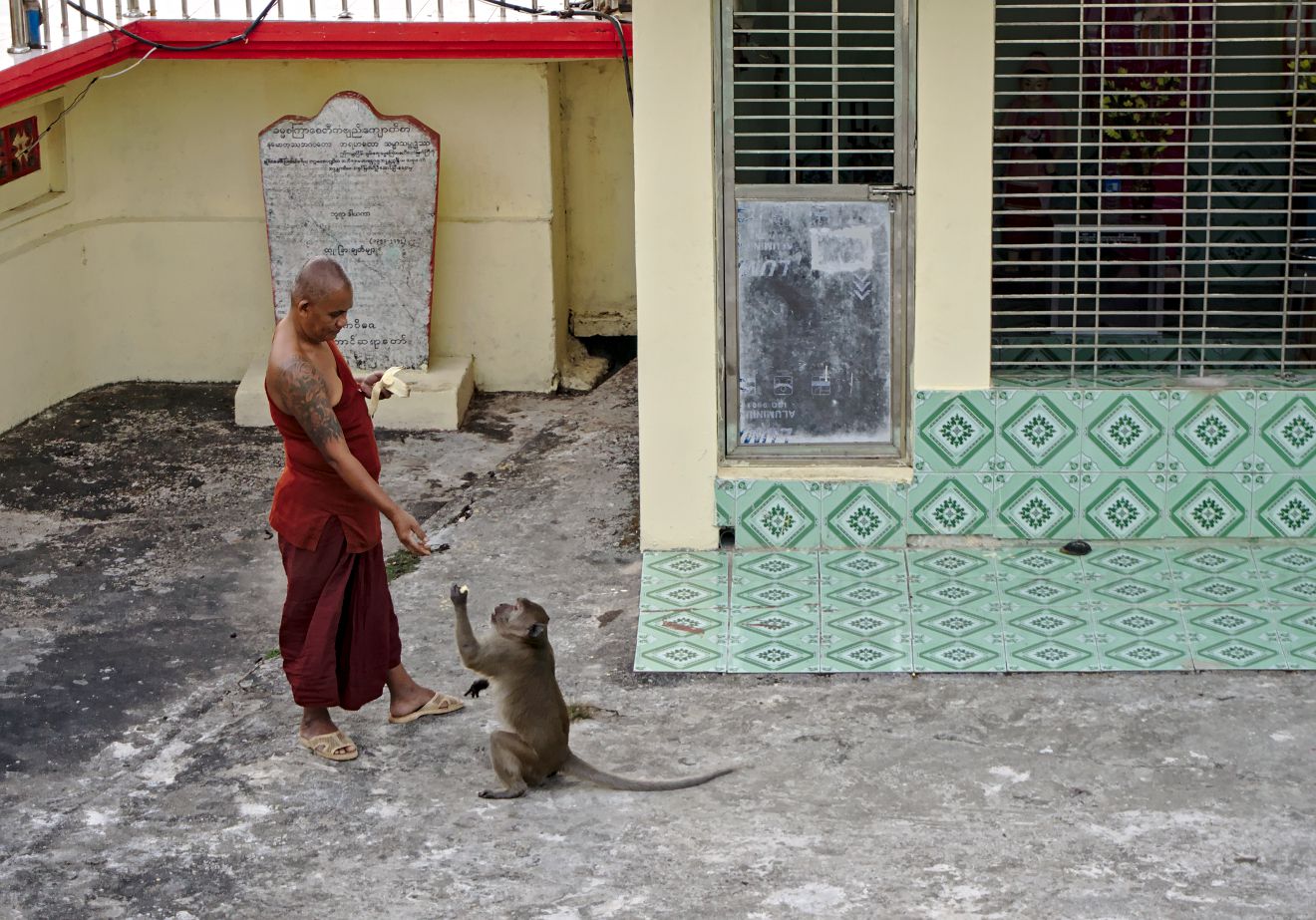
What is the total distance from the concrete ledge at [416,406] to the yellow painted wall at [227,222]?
0.47 meters

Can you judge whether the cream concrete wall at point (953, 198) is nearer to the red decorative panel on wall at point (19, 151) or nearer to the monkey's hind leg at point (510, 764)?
the monkey's hind leg at point (510, 764)

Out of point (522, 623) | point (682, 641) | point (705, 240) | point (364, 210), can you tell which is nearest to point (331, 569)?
point (522, 623)

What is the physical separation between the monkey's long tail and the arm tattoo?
4.01 ft

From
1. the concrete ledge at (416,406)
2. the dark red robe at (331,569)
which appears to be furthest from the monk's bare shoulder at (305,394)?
the concrete ledge at (416,406)

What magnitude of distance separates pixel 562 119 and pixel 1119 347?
13.3ft

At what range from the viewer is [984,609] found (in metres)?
6.43

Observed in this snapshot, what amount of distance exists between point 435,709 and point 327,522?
0.79 metres

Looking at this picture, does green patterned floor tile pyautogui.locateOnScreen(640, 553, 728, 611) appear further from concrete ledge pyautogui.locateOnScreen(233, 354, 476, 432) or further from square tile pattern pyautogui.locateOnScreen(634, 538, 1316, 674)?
concrete ledge pyautogui.locateOnScreen(233, 354, 476, 432)

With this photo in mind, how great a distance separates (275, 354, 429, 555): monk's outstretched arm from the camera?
207 inches

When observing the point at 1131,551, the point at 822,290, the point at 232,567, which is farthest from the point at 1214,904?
the point at 232,567

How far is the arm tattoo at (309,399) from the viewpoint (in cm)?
527

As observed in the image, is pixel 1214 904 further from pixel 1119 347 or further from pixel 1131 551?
pixel 1119 347

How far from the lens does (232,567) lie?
7398mm

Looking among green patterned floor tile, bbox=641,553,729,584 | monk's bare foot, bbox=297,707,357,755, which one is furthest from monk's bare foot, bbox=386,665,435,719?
green patterned floor tile, bbox=641,553,729,584
